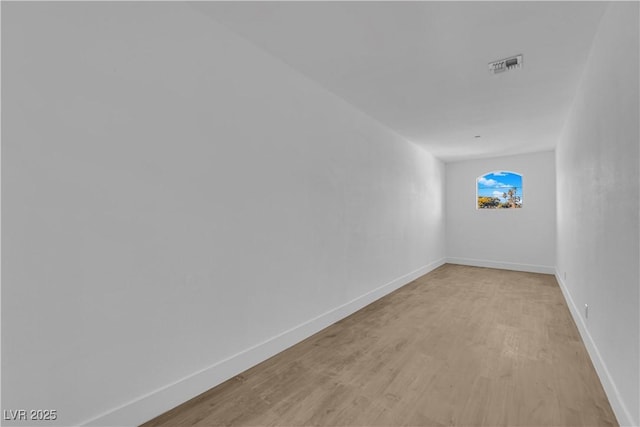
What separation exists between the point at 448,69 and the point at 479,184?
200 inches

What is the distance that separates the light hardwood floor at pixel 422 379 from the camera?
1.78 m

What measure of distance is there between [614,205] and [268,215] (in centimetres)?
238

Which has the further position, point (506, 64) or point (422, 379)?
point (506, 64)

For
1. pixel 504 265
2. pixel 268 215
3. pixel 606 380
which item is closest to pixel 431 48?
pixel 268 215

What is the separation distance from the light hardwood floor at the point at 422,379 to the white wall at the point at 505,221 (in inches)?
122

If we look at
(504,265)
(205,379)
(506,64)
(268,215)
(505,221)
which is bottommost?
(504,265)

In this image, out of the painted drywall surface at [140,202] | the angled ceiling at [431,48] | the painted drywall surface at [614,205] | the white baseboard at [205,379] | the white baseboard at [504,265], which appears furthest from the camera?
the white baseboard at [504,265]

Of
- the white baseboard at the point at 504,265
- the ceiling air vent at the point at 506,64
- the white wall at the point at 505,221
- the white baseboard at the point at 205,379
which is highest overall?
the ceiling air vent at the point at 506,64

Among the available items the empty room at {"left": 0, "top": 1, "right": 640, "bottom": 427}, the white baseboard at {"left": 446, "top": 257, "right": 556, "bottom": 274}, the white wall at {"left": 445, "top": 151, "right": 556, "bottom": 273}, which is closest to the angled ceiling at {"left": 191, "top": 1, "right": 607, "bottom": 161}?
the empty room at {"left": 0, "top": 1, "right": 640, "bottom": 427}

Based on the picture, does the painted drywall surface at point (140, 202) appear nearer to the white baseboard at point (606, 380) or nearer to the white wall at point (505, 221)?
the white baseboard at point (606, 380)

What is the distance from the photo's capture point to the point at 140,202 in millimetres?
1719

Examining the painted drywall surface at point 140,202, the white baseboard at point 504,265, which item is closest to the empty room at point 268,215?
the painted drywall surface at point 140,202

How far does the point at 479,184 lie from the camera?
22.9ft

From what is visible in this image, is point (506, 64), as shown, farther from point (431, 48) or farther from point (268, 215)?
point (268, 215)
